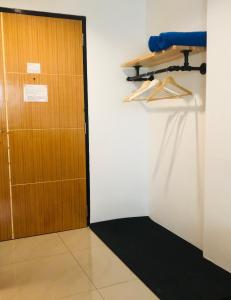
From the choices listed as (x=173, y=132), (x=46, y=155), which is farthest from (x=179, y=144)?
(x=46, y=155)

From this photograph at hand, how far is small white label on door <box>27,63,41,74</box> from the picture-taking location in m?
3.23

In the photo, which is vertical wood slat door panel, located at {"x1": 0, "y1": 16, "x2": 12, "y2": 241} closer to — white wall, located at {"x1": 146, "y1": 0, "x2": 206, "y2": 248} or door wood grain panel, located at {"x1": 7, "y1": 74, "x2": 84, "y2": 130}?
door wood grain panel, located at {"x1": 7, "y1": 74, "x2": 84, "y2": 130}

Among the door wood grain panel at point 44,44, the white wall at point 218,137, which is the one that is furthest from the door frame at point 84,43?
the white wall at point 218,137

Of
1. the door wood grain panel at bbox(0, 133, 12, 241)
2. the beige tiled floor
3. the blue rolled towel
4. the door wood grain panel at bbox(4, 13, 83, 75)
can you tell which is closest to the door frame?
the door wood grain panel at bbox(4, 13, 83, 75)

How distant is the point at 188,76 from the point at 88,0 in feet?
4.50

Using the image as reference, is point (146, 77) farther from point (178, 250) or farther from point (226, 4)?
point (178, 250)

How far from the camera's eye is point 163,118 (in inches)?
136

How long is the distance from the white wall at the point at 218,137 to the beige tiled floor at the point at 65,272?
717 millimetres

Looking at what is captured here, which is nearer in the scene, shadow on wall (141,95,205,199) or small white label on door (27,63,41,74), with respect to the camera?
shadow on wall (141,95,205,199)

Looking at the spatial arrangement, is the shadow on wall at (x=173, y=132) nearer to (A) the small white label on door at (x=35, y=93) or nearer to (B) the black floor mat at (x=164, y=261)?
(B) the black floor mat at (x=164, y=261)

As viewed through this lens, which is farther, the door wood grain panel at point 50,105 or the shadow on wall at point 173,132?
the door wood grain panel at point 50,105

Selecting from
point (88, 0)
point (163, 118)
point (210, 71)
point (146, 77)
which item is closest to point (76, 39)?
point (88, 0)

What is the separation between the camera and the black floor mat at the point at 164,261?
2.32 m

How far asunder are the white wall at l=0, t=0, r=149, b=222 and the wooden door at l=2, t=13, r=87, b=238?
Answer: 15cm
